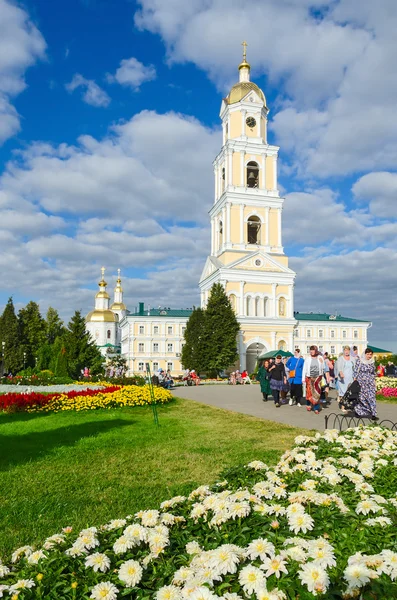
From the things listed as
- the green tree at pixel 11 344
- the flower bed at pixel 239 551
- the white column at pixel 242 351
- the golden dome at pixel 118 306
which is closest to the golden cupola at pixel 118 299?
the golden dome at pixel 118 306

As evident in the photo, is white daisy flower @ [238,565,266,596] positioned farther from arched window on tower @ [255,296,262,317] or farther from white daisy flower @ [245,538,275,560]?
arched window on tower @ [255,296,262,317]

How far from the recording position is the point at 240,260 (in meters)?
45.8

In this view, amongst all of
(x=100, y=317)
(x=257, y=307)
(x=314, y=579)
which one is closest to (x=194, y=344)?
(x=257, y=307)

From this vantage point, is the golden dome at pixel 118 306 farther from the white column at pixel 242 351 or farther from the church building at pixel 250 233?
the white column at pixel 242 351

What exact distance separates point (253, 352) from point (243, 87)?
1100 inches

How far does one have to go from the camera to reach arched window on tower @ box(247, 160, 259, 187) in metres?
49.6

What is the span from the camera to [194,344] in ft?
139

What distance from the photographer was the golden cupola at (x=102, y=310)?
76.7m

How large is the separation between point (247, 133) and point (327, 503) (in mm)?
50201

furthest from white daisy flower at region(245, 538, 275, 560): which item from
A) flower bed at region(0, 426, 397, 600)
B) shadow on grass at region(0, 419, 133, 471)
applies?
shadow on grass at region(0, 419, 133, 471)

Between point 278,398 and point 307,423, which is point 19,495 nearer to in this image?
point 307,423

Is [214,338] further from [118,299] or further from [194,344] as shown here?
[118,299]

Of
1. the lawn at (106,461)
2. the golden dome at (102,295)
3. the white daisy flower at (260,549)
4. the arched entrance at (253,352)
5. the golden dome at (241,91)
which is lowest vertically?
the lawn at (106,461)

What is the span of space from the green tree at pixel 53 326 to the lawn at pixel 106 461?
48.3 metres
